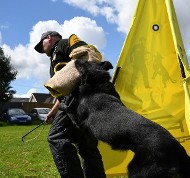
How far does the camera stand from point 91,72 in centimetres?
355

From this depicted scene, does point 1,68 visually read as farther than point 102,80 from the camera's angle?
Yes

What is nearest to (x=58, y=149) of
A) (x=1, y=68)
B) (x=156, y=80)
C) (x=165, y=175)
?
(x=165, y=175)

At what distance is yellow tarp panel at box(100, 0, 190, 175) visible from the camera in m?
4.69

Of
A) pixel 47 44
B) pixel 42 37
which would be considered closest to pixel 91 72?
pixel 47 44

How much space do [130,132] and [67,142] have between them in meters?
1.00

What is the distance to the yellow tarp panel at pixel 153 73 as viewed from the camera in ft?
15.4

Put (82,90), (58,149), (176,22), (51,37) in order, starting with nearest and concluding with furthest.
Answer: (82,90), (58,149), (51,37), (176,22)

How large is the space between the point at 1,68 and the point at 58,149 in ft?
109

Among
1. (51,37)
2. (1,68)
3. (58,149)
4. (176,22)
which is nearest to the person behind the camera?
(58,149)

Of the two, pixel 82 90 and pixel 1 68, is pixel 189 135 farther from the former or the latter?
pixel 1 68

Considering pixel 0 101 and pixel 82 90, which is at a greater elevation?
pixel 82 90

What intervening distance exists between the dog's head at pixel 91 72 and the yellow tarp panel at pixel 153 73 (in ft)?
3.69

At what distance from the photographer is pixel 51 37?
4172 millimetres

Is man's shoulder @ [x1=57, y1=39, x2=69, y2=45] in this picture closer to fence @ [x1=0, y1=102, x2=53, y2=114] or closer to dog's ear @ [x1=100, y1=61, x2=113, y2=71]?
dog's ear @ [x1=100, y1=61, x2=113, y2=71]
